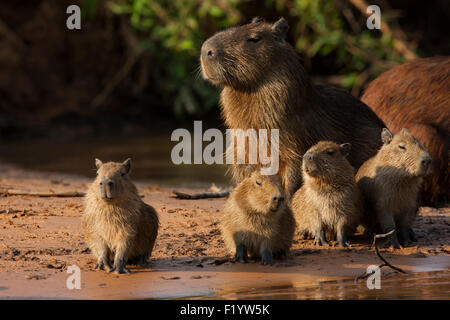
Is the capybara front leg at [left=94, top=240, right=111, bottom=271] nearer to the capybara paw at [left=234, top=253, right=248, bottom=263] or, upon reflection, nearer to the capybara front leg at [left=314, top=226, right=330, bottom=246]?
the capybara paw at [left=234, top=253, right=248, bottom=263]

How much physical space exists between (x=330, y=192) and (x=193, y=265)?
40.0 inches

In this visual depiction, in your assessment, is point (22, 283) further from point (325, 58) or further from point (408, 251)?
point (325, 58)

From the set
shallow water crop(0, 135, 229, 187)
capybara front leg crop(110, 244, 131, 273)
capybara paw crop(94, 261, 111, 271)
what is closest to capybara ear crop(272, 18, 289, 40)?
capybara front leg crop(110, 244, 131, 273)

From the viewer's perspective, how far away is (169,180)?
823 cm

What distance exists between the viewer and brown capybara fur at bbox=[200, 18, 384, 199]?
5516mm

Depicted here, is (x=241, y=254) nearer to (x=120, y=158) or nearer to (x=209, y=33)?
(x=120, y=158)

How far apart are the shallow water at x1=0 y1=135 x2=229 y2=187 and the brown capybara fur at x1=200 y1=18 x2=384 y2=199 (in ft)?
7.84

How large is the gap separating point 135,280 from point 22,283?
599 mm

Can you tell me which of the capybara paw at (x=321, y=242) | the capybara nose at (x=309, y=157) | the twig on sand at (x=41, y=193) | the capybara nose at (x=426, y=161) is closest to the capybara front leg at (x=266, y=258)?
the capybara paw at (x=321, y=242)

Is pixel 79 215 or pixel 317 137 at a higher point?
pixel 317 137

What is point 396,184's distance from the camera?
5090 mm

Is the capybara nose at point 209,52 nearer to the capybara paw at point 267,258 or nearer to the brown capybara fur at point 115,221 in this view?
the brown capybara fur at point 115,221

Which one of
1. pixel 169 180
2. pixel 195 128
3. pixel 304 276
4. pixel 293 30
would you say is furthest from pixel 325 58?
pixel 304 276

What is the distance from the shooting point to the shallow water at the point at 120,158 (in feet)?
27.7
